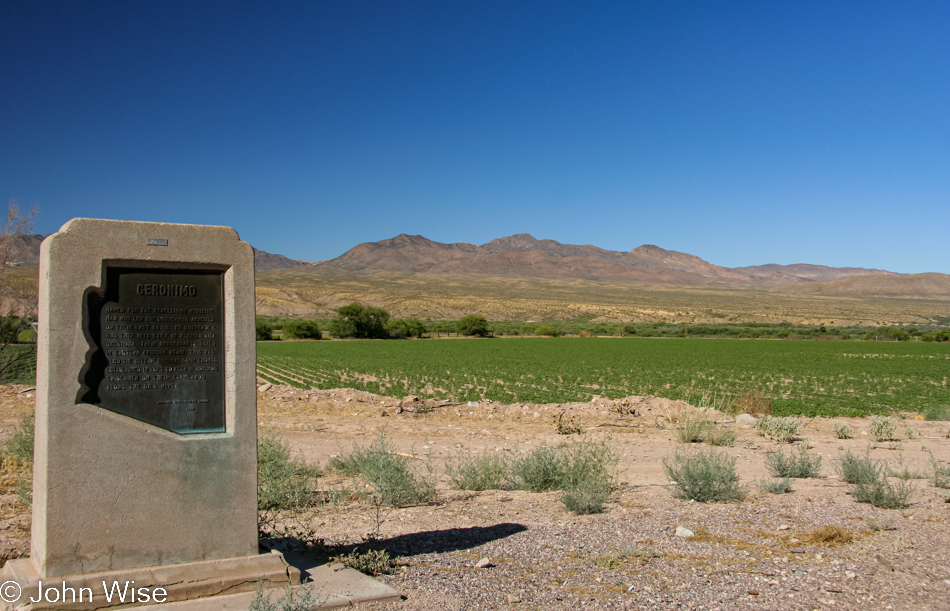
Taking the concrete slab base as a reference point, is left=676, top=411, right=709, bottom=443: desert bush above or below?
below

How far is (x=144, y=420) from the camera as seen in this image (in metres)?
5.04

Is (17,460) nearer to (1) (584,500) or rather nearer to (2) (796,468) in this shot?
(1) (584,500)

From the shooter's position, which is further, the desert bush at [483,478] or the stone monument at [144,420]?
the desert bush at [483,478]

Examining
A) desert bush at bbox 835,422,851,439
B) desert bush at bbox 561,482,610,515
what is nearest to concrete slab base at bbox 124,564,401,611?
desert bush at bbox 561,482,610,515

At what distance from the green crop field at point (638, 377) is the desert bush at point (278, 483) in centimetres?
1409

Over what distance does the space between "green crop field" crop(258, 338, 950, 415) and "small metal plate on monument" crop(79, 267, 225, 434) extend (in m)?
17.9

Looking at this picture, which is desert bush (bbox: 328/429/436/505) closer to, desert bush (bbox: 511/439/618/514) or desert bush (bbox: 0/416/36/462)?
desert bush (bbox: 511/439/618/514)

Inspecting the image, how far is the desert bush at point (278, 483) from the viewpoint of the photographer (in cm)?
805

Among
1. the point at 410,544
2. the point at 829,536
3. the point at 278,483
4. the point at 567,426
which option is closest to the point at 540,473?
the point at 410,544

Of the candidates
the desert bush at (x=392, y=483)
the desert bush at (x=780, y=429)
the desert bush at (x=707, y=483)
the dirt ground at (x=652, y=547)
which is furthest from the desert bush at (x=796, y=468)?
the desert bush at (x=392, y=483)

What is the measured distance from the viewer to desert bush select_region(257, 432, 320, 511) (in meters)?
8.05

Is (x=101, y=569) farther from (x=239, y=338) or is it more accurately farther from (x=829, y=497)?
(x=829, y=497)

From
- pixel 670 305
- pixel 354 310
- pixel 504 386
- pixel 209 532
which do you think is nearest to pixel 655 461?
pixel 209 532

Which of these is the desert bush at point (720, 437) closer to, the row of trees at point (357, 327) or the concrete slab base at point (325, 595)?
the concrete slab base at point (325, 595)
